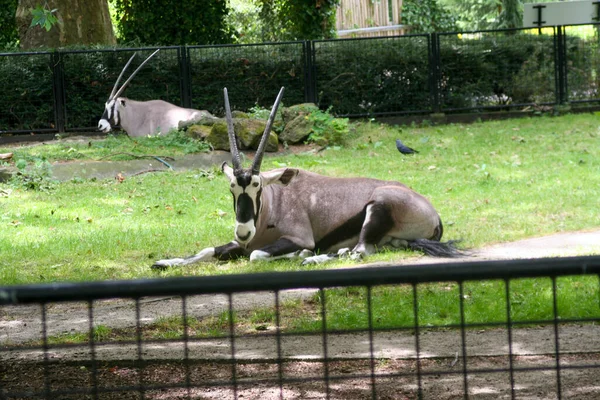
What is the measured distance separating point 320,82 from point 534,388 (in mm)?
15222

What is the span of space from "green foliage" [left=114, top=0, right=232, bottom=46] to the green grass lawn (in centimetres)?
875

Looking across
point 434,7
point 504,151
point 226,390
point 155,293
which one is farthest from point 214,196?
point 434,7

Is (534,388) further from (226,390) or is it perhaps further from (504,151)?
(504,151)

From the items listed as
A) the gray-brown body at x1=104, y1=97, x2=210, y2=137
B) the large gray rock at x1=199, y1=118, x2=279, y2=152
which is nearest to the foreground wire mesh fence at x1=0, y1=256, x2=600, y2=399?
the large gray rock at x1=199, y1=118, x2=279, y2=152

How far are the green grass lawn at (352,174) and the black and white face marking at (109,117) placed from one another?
0.73 m

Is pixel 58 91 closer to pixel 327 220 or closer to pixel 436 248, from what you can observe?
pixel 327 220

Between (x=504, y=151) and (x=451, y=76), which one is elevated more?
(x=451, y=76)

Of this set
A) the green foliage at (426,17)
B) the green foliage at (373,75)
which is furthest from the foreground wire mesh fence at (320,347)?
the green foliage at (426,17)

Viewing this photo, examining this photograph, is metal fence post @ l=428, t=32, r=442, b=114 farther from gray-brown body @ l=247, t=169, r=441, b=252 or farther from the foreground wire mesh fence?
the foreground wire mesh fence

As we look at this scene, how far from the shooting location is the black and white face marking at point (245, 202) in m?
8.56

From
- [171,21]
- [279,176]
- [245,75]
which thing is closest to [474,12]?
[171,21]

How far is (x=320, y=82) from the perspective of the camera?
1973 centimetres

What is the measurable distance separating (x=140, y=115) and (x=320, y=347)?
1282cm

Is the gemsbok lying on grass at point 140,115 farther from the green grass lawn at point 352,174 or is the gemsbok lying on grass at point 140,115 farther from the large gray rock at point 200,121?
the green grass lawn at point 352,174
